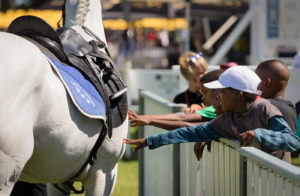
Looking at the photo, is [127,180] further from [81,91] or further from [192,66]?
[81,91]

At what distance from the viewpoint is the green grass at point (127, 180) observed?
25.5ft

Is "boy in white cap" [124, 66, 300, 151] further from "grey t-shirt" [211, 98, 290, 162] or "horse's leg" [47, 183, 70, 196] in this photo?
"horse's leg" [47, 183, 70, 196]

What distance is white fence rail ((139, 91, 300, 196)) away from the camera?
2.56 m

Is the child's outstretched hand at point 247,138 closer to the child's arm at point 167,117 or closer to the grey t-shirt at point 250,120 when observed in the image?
the grey t-shirt at point 250,120

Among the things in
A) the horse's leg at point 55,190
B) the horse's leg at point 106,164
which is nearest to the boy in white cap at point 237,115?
the horse's leg at point 106,164

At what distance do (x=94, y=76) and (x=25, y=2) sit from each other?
2396 centimetres

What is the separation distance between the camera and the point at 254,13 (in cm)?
1154

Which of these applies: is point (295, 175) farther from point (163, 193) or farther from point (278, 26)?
point (278, 26)

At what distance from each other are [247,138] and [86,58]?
4.34 feet

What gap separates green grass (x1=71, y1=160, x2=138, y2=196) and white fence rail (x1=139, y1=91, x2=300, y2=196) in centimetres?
101

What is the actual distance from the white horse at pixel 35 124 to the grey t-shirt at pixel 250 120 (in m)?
0.70

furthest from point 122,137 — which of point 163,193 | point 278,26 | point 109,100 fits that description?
point 278,26

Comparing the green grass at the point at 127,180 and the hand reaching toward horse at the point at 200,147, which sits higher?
the hand reaching toward horse at the point at 200,147

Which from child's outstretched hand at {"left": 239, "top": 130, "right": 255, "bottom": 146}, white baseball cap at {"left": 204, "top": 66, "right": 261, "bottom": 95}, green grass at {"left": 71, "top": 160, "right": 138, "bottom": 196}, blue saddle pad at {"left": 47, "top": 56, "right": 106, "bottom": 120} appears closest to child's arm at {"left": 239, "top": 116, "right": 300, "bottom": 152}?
child's outstretched hand at {"left": 239, "top": 130, "right": 255, "bottom": 146}
